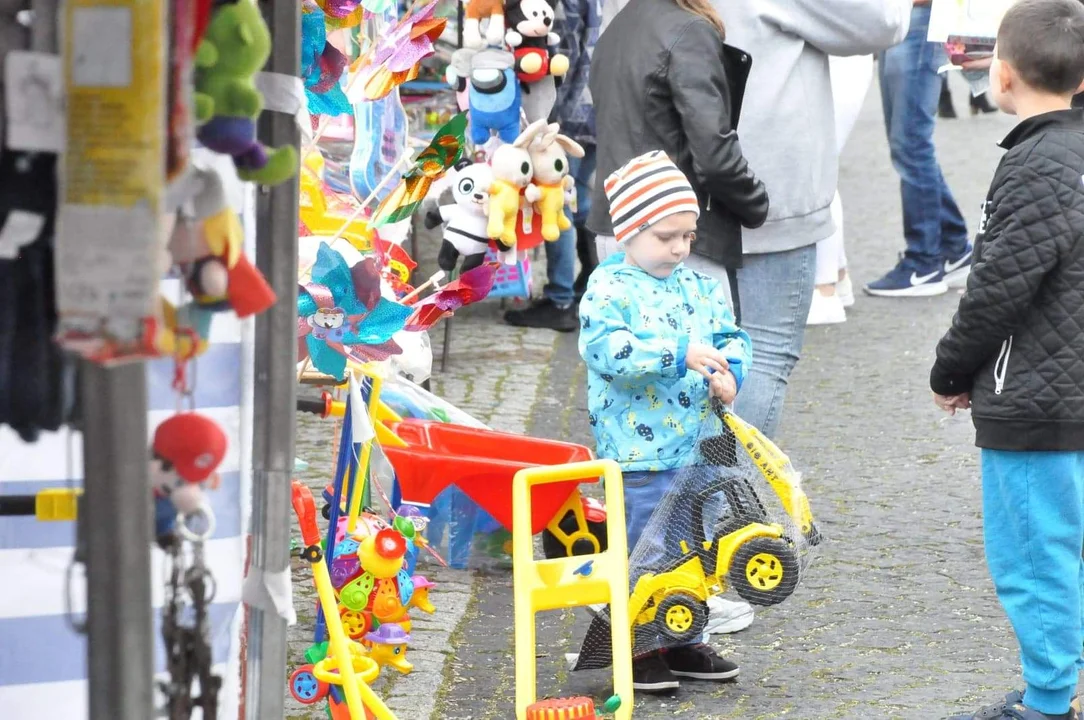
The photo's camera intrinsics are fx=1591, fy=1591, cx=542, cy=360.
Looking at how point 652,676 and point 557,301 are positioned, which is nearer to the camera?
point 652,676

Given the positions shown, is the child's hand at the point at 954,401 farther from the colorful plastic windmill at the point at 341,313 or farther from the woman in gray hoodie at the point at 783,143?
the colorful plastic windmill at the point at 341,313

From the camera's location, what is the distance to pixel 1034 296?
334cm

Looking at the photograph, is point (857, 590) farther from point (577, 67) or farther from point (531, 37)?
point (577, 67)

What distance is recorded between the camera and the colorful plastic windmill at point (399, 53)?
374 cm

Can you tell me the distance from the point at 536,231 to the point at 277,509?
3.27 metres

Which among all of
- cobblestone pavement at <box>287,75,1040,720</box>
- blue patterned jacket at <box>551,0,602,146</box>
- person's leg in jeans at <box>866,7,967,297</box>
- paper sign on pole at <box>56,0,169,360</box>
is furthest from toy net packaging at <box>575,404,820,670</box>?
person's leg in jeans at <box>866,7,967,297</box>

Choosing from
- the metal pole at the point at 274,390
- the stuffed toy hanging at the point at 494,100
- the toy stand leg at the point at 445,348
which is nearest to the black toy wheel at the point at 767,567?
the metal pole at the point at 274,390

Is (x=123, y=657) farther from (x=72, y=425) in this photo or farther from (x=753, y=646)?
(x=753, y=646)

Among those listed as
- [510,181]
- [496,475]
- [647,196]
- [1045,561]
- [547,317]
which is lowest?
[547,317]

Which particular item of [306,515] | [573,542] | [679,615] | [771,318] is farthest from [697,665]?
[306,515]

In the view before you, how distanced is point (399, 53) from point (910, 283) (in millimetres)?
5045

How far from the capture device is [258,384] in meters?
2.03

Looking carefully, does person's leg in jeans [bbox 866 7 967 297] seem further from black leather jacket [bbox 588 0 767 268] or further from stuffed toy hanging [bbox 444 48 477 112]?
black leather jacket [bbox 588 0 767 268]

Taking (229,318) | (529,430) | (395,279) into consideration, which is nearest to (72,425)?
(229,318)
